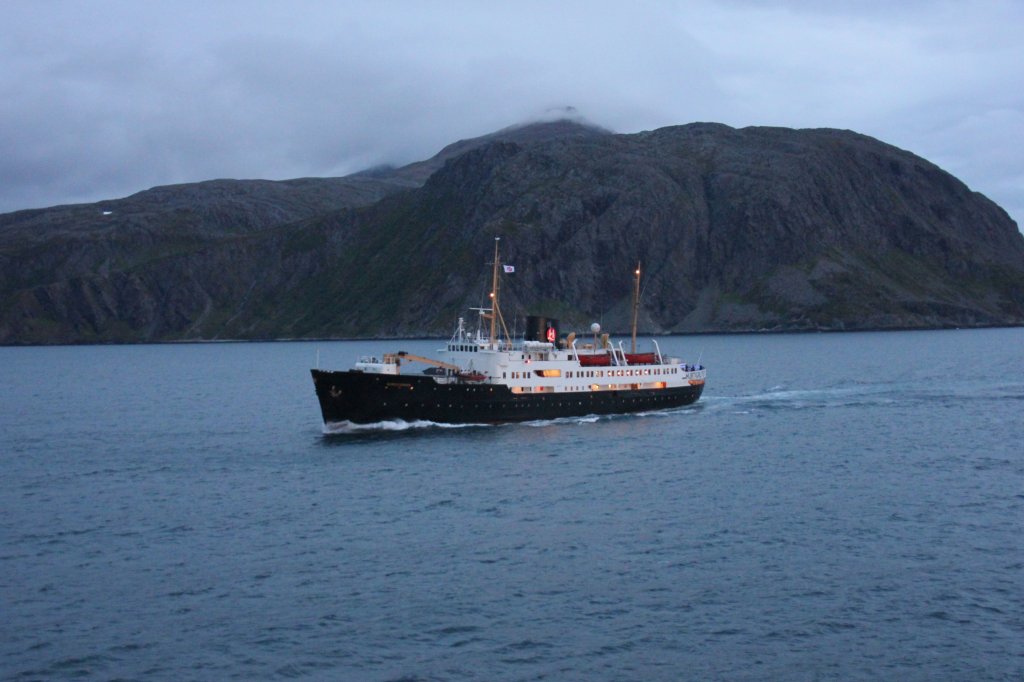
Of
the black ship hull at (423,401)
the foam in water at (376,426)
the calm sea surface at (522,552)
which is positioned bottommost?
the calm sea surface at (522,552)

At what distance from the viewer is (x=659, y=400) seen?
84812mm

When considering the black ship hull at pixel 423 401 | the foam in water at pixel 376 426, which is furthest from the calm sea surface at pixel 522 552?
the black ship hull at pixel 423 401

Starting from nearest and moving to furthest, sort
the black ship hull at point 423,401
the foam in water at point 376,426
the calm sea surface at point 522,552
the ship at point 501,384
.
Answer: the calm sea surface at point 522,552, the black ship hull at point 423,401, the ship at point 501,384, the foam in water at point 376,426

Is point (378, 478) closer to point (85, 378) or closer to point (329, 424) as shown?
point (329, 424)

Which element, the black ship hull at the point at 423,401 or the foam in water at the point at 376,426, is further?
the foam in water at the point at 376,426

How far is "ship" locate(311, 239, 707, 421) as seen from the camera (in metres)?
70.7

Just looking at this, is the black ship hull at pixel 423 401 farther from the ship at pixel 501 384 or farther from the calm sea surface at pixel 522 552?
the calm sea surface at pixel 522 552

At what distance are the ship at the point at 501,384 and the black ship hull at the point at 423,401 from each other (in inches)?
2.7

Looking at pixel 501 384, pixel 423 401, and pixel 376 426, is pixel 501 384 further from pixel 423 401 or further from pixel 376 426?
pixel 376 426

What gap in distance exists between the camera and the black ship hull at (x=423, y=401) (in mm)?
70312

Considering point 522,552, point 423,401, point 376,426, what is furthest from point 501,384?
point 522,552

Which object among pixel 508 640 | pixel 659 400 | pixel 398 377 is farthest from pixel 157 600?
pixel 659 400

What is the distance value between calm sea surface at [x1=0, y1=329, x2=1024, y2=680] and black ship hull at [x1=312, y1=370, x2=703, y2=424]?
1.66m

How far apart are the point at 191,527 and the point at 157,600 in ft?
33.5
